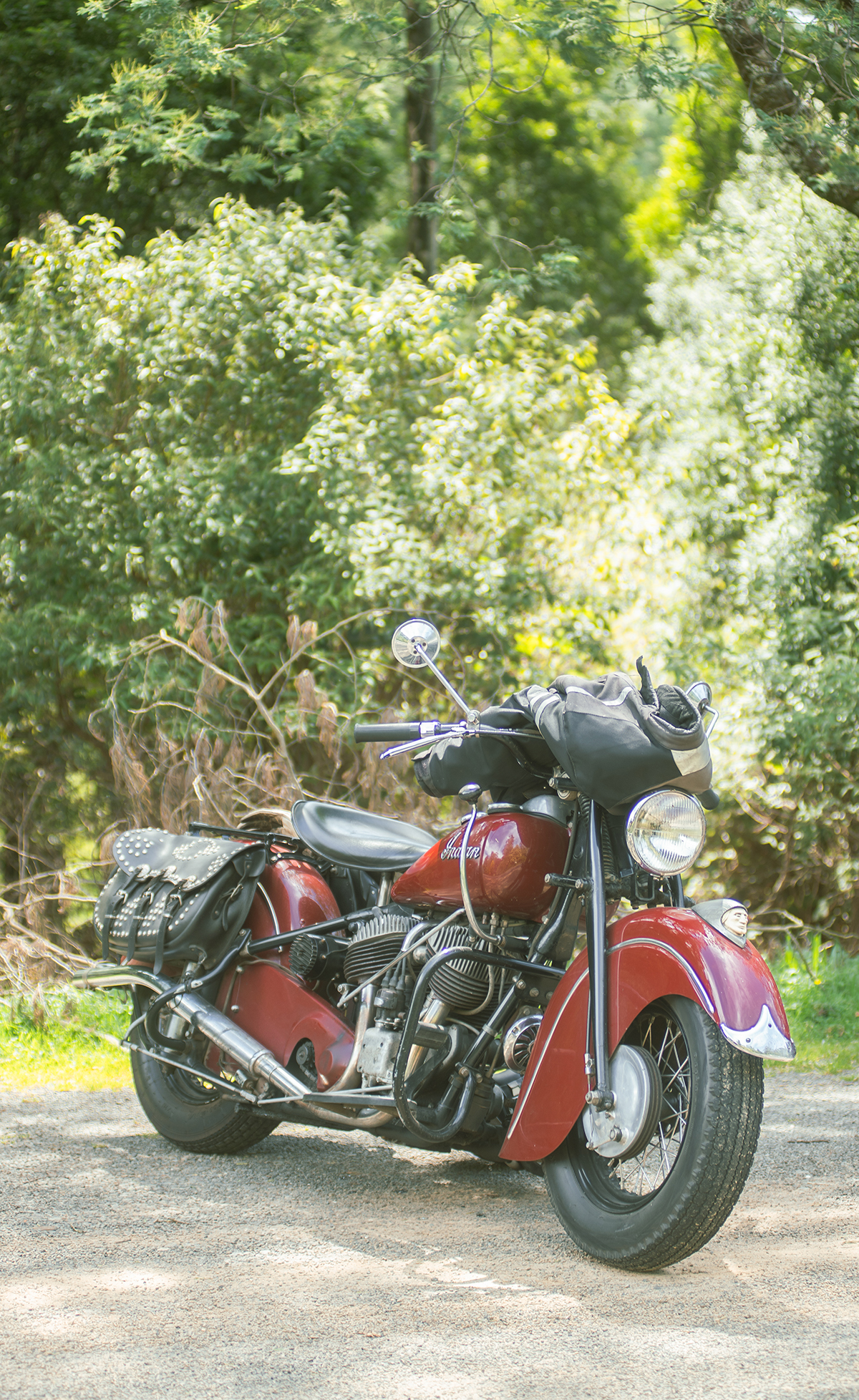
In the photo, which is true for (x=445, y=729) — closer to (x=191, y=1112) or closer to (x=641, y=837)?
(x=641, y=837)

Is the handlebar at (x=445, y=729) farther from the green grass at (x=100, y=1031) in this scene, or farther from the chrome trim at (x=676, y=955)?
the green grass at (x=100, y=1031)

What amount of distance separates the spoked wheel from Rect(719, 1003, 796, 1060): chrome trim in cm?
206

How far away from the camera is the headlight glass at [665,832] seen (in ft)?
11.3

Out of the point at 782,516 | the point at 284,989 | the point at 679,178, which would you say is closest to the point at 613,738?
the point at 284,989

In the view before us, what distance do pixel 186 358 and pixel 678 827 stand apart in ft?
26.6

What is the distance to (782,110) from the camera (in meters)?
7.83

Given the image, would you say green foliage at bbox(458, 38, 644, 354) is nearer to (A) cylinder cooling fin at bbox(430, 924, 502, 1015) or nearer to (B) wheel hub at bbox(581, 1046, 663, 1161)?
(A) cylinder cooling fin at bbox(430, 924, 502, 1015)

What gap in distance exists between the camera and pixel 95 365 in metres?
10.5

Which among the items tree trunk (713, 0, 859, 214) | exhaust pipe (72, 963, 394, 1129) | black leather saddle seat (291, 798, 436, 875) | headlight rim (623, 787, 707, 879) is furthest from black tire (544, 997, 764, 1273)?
tree trunk (713, 0, 859, 214)

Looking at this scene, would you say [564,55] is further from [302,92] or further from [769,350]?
[769,350]

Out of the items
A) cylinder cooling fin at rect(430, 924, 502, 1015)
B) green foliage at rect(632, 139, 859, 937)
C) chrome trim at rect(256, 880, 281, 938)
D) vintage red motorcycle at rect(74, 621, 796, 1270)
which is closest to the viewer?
vintage red motorcycle at rect(74, 621, 796, 1270)

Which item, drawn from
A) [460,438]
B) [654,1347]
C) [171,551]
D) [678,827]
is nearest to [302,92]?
[460,438]

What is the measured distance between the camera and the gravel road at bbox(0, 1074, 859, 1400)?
2832 millimetres

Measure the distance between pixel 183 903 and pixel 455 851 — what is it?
130 centimetres
